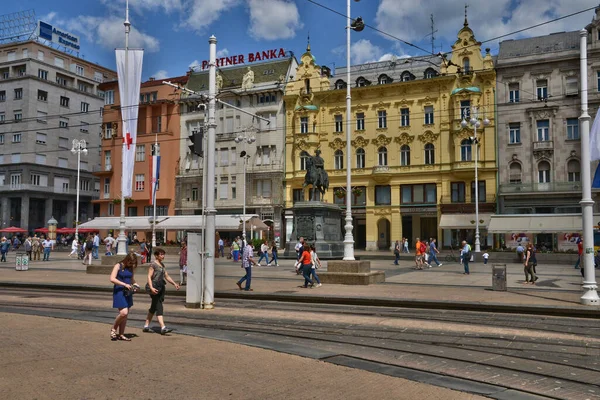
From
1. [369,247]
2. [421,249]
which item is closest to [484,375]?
[421,249]

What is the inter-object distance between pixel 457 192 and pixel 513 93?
10.2 meters

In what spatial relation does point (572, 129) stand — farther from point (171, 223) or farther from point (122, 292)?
point (122, 292)

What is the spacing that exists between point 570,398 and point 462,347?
307cm

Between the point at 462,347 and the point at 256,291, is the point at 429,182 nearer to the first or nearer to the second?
the point at 256,291

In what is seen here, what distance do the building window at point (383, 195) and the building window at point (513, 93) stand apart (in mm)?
13794

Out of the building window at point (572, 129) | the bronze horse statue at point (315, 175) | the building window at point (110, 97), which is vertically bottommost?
the bronze horse statue at point (315, 175)

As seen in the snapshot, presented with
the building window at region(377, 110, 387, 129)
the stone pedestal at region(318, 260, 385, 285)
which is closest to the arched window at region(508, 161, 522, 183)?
the building window at region(377, 110, 387, 129)

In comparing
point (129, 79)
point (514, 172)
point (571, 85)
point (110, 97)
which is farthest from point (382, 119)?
point (129, 79)

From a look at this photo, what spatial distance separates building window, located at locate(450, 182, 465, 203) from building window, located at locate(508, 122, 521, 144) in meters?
5.80

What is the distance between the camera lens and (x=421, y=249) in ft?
102

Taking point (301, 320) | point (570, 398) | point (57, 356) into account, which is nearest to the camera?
point (570, 398)

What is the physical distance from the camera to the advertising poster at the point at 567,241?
141 feet

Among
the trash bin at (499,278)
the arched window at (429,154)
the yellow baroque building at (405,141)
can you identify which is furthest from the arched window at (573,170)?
the trash bin at (499,278)

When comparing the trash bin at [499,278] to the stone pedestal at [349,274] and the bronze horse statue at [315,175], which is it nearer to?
the stone pedestal at [349,274]
